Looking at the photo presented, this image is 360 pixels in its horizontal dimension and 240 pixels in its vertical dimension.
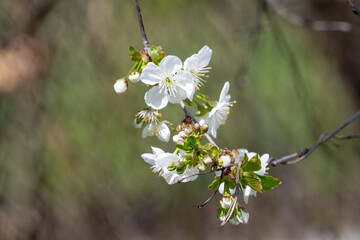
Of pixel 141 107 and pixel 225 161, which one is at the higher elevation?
pixel 225 161

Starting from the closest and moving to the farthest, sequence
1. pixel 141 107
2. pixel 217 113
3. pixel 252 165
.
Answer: pixel 252 165 → pixel 217 113 → pixel 141 107

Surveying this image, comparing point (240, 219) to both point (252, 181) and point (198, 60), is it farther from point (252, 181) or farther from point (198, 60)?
point (198, 60)

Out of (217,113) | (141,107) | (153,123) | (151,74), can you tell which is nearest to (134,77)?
(151,74)

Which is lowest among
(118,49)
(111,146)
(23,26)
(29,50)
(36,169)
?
(111,146)

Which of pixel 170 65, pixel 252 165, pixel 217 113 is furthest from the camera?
pixel 217 113

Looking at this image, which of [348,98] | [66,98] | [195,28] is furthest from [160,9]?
[348,98]

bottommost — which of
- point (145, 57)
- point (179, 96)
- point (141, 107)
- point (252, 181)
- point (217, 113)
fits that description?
point (141, 107)

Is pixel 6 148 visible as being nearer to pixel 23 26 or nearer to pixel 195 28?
pixel 23 26
